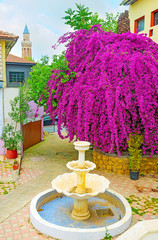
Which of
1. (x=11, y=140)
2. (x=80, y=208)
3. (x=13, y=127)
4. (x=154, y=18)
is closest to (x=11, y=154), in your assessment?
(x=11, y=140)

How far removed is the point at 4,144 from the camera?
1326 cm

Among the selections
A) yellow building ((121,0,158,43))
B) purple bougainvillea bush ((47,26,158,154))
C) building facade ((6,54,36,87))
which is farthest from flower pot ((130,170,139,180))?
building facade ((6,54,36,87))

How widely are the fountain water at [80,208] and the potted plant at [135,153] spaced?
8.88 feet

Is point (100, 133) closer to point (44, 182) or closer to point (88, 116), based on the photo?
point (88, 116)

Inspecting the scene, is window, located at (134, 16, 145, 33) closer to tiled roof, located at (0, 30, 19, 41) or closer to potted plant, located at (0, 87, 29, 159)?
tiled roof, located at (0, 30, 19, 41)

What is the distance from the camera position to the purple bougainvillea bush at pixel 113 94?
1005 cm

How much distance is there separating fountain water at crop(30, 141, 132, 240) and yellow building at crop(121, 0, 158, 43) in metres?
12.9

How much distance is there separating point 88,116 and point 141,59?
12.1ft

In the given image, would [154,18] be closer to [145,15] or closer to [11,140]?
[145,15]

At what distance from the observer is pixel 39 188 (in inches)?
367

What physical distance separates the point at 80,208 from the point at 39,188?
2.78 meters

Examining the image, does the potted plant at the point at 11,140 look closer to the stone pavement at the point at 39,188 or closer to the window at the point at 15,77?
the stone pavement at the point at 39,188

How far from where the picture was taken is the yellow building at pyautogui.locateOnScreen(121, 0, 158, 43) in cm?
1731

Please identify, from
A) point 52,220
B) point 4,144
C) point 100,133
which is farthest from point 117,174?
point 4,144
